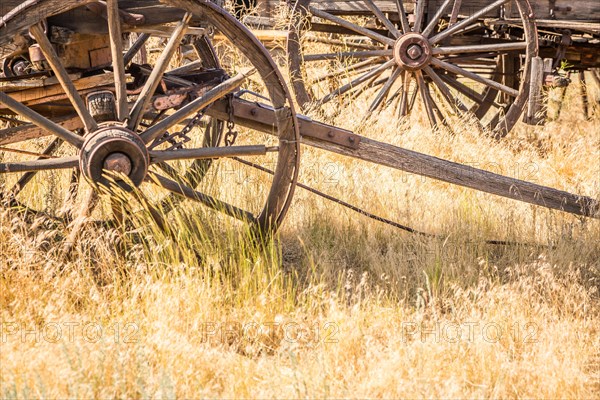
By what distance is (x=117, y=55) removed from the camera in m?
2.91

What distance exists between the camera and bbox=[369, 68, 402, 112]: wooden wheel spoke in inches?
232

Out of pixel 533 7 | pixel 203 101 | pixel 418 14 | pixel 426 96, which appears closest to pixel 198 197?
pixel 203 101

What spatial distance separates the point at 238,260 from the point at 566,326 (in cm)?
148

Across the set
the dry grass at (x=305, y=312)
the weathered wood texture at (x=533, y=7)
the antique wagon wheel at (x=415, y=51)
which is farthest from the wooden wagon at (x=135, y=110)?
the weathered wood texture at (x=533, y=7)

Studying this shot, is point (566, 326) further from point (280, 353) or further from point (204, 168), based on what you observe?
point (204, 168)

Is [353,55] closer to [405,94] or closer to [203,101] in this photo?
[405,94]

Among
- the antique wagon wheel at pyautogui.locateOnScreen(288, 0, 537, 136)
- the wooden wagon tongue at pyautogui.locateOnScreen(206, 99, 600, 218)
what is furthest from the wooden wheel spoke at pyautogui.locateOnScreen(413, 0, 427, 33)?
the wooden wagon tongue at pyautogui.locateOnScreen(206, 99, 600, 218)

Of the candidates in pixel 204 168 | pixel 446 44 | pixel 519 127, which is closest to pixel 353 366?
pixel 204 168

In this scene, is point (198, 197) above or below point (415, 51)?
below

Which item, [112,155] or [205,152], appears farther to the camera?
[205,152]

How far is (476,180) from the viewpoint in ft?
11.7

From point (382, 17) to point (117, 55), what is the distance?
11.2 feet

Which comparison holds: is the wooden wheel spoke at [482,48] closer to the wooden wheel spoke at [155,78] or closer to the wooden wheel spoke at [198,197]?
the wooden wheel spoke at [198,197]

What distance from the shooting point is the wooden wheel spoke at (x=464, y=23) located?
5.80 meters
